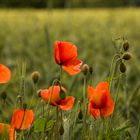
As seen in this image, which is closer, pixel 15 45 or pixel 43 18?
pixel 15 45

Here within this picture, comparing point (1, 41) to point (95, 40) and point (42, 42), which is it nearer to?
point (42, 42)

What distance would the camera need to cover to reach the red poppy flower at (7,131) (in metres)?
1.08

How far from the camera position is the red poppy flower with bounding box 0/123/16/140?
1083mm

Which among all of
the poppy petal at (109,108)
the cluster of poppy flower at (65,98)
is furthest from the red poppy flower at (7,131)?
the poppy petal at (109,108)

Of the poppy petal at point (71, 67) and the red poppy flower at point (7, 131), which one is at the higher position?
the poppy petal at point (71, 67)

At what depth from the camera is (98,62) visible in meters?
3.54

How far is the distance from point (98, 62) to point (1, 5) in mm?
13227

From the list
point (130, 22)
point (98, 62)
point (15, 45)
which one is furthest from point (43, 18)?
A: point (98, 62)

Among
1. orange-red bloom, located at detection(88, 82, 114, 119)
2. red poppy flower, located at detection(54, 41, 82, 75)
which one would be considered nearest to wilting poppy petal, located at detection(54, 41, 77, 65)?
red poppy flower, located at detection(54, 41, 82, 75)

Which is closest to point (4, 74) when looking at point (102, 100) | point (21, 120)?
point (21, 120)

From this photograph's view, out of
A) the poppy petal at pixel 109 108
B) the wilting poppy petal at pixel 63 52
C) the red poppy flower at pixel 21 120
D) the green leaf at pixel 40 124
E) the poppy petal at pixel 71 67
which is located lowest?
the green leaf at pixel 40 124

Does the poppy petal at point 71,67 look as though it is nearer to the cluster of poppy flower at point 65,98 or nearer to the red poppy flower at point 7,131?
the cluster of poppy flower at point 65,98

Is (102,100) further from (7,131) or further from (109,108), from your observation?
(7,131)

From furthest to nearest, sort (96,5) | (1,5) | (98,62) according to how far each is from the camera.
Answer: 1. (96,5)
2. (1,5)
3. (98,62)
